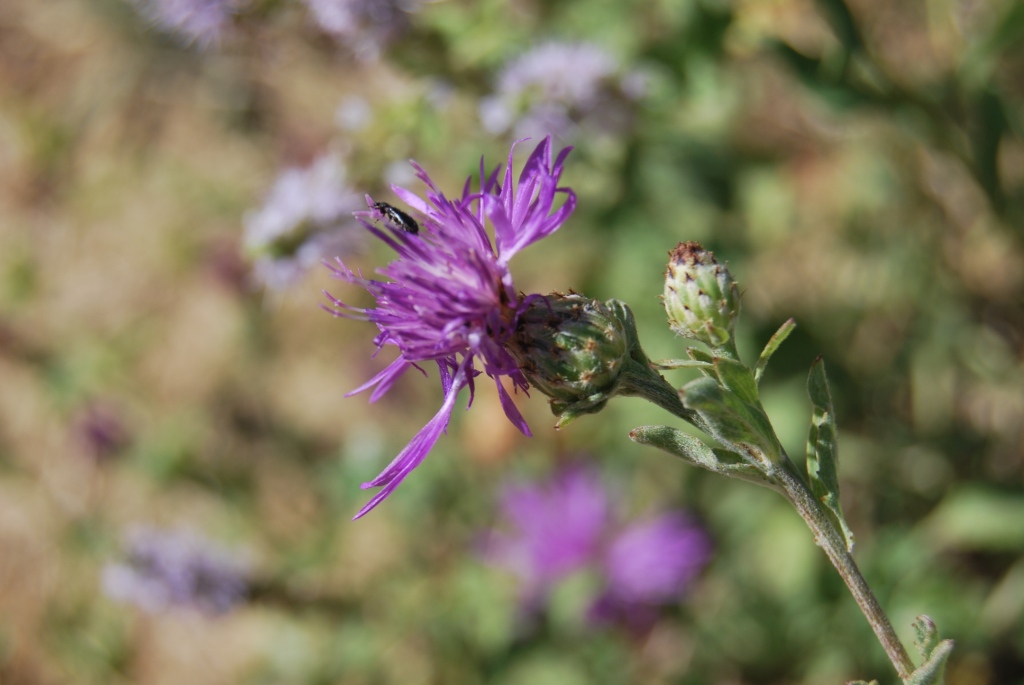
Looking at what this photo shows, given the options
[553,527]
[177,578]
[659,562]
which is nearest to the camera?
[177,578]

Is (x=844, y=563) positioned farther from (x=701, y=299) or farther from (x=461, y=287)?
(x=461, y=287)

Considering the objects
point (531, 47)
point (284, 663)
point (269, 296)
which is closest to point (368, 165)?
point (531, 47)

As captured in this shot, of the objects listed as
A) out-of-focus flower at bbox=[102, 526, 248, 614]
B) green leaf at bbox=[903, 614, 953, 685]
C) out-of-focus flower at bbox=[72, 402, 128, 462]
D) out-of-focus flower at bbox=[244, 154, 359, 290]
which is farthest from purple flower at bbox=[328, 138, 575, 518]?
out-of-focus flower at bbox=[72, 402, 128, 462]

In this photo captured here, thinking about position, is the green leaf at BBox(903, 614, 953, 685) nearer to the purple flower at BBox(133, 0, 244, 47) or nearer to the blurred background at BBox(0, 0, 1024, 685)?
the blurred background at BBox(0, 0, 1024, 685)

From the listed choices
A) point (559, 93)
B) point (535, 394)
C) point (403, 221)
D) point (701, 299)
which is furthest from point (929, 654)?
point (535, 394)

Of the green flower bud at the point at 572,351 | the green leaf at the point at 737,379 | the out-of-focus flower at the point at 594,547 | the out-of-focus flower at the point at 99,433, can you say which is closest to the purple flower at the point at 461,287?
the green flower bud at the point at 572,351

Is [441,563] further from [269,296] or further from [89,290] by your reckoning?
[89,290]
